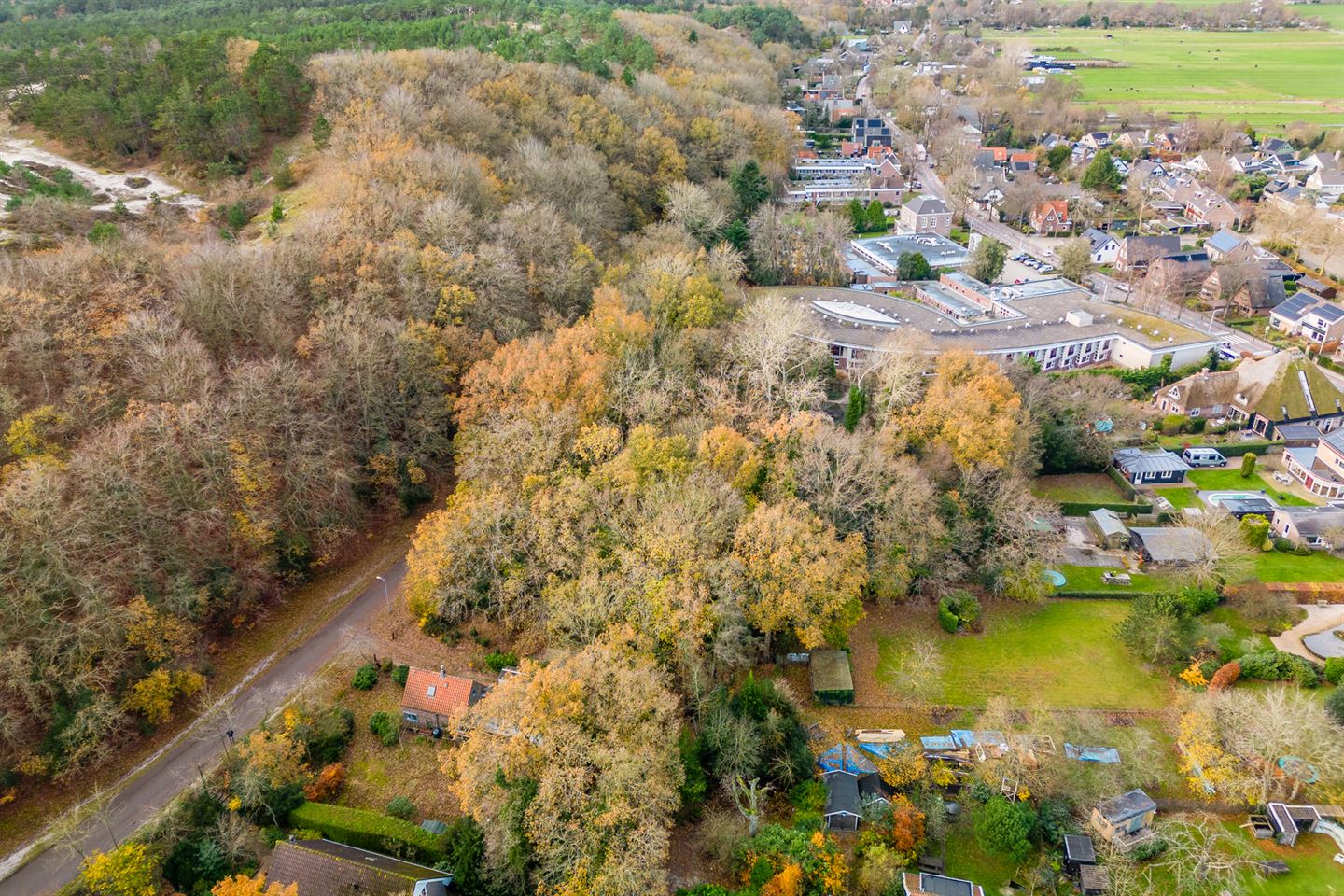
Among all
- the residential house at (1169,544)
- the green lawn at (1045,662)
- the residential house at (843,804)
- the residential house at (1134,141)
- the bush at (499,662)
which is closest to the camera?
the residential house at (843,804)

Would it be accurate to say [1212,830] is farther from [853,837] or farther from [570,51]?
[570,51]

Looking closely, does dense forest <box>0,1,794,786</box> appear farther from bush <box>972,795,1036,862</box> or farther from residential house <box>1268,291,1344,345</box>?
residential house <box>1268,291,1344,345</box>

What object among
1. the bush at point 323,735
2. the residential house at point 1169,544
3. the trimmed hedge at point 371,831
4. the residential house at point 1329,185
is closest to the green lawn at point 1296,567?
the residential house at point 1169,544

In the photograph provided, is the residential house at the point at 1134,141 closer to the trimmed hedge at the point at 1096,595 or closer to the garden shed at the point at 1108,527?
the garden shed at the point at 1108,527

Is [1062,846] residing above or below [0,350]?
below

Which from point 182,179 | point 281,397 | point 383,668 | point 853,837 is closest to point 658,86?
point 182,179

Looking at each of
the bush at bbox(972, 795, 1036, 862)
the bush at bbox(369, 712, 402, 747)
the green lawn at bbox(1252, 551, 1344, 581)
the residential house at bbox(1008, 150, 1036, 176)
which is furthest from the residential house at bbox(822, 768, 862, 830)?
the residential house at bbox(1008, 150, 1036, 176)
